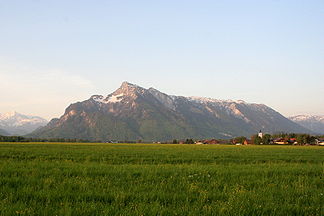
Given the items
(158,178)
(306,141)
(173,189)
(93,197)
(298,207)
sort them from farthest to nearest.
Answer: (306,141), (158,178), (173,189), (93,197), (298,207)

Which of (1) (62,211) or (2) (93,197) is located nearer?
(1) (62,211)

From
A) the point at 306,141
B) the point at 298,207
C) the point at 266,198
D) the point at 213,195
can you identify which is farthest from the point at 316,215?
the point at 306,141

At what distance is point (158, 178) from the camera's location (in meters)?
12.2

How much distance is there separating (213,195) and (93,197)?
12.5ft

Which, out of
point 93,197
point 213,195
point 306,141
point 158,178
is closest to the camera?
point 93,197

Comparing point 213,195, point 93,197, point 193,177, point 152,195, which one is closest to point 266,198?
point 213,195

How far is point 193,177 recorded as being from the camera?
501 inches

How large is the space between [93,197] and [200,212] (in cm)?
330

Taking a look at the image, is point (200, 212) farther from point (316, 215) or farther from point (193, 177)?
point (193, 177)

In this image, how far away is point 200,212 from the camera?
7.04m

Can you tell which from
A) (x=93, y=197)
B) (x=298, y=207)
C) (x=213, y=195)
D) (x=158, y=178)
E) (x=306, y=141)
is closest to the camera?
(x=298, y=207)

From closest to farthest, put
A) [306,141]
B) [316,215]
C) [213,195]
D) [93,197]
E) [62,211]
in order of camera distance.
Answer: [62,211] → [316,215] → [93,197] → [213,195] → [306,141]

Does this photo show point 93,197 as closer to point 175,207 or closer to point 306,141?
point 175,207

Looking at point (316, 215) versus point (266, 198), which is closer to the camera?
point (316, 215)
